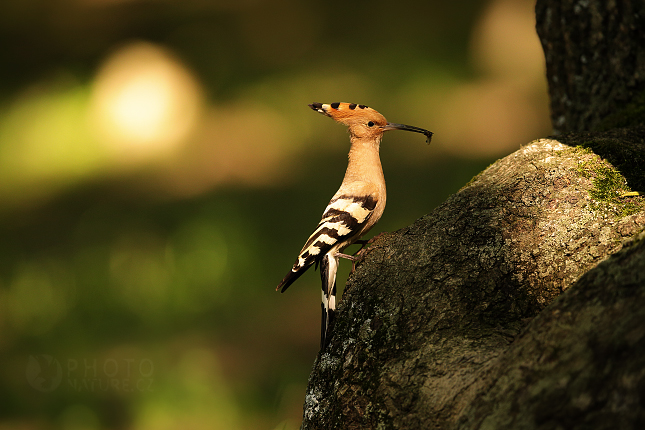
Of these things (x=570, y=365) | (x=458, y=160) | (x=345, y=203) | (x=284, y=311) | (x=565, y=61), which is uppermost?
(x=565, y=61)

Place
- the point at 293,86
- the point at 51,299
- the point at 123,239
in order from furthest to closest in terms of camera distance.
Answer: the point at 293,86, the point at 123,239, the point at 51,299

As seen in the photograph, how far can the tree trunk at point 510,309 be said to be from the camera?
1.30 meters

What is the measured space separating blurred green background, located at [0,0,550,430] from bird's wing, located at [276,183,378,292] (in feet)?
5.64

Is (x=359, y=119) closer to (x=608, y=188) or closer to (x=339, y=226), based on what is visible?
(x=339, y=226)

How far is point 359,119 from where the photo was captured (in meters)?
3.05

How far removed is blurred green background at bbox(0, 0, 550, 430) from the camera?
4.77m

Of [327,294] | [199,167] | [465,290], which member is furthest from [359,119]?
[199,167]

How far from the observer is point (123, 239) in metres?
6.21

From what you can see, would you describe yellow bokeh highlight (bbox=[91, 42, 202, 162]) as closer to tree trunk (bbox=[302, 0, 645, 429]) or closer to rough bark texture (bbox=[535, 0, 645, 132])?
rough bark texture (bbox=[535, 0, 645, 132])

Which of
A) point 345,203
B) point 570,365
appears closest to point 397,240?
point 345,203

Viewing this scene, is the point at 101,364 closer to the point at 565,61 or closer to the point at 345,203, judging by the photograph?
the point at 345,203

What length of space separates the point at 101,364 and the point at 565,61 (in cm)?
479
